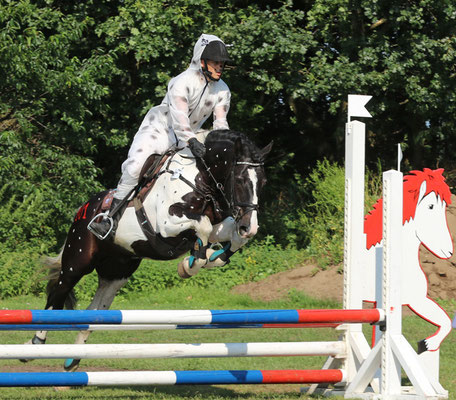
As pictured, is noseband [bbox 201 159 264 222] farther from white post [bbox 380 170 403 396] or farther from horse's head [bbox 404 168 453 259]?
horse's head [bbox 404 168 453 259]

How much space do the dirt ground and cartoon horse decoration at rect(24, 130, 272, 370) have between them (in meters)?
6.49

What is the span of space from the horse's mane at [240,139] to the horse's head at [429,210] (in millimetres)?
1282

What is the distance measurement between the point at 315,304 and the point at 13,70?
6.54 meters

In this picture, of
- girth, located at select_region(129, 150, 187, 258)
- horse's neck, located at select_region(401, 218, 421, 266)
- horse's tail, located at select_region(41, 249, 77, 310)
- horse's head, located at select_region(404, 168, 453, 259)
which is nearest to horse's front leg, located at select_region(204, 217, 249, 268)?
girth, located at select_region(129, 150, 187, 258)

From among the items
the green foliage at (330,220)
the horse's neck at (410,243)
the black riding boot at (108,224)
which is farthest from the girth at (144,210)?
the green foliage at (330,220)

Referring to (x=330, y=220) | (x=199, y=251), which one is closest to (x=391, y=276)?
(x=199, y=251)

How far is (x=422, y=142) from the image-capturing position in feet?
54.5

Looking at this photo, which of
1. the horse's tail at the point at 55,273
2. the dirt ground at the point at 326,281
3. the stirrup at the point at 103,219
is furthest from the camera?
the dirt ground at the point at 326,281

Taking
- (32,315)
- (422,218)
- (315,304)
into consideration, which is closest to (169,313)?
(32,315)

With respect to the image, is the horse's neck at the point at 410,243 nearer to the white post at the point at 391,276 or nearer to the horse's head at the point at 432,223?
the horse's head at the point at 432,223

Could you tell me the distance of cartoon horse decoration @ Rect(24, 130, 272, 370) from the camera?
5418 mm

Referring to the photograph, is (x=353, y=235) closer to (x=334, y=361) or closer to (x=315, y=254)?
(x=334, y=361)

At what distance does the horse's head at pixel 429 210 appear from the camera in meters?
6.00

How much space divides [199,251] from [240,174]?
23.6 inches
